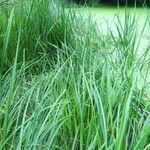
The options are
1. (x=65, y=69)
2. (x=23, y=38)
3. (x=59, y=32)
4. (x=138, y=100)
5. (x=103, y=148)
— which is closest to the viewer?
(x=103, y=148)

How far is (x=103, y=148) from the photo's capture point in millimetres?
978

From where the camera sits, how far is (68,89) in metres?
1.25

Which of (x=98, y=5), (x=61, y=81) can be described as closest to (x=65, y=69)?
(x=61, y=81)

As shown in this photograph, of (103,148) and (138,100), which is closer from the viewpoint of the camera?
(103,148)

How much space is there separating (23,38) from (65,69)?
0.44m

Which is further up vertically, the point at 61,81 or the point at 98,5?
the point at 61,81

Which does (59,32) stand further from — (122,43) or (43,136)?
(43,136)

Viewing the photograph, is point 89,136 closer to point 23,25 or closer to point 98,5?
point 23,25

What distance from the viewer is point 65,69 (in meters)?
1.43

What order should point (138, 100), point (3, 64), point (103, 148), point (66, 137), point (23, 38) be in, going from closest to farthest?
point (103, 148)
point (66, 137)
point (138, 100)
point (3, 64)
point (23, 38)

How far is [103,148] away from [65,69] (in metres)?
0.48

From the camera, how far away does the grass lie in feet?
3.25

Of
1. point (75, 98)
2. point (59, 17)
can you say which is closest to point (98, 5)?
point (59, 17)

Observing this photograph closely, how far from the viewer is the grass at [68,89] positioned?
0.99 metres
